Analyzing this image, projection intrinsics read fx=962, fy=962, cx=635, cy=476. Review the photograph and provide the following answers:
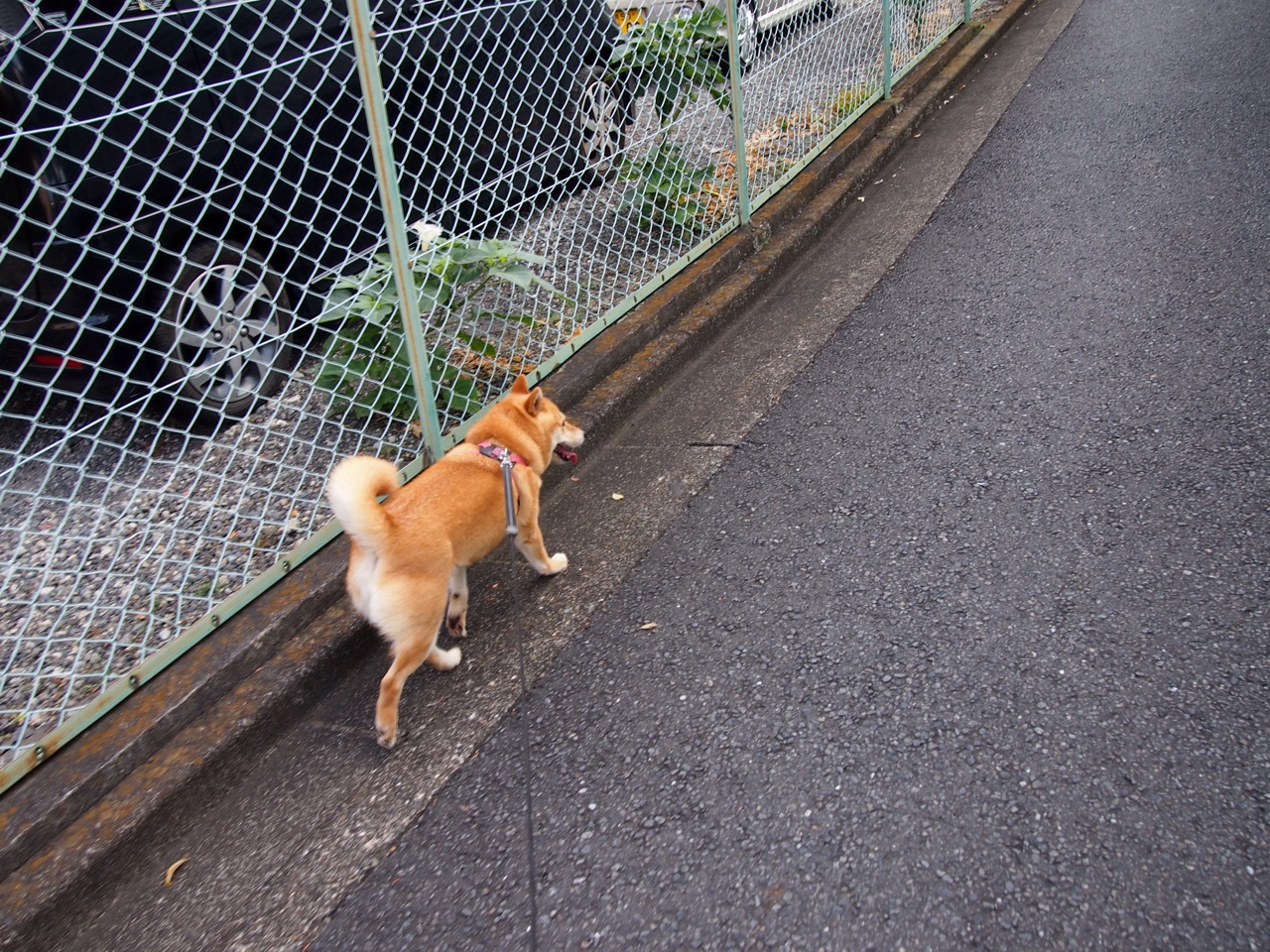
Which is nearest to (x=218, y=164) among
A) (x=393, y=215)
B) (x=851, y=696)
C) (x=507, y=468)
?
(x=393, y=215)

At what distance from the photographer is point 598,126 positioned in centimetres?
433

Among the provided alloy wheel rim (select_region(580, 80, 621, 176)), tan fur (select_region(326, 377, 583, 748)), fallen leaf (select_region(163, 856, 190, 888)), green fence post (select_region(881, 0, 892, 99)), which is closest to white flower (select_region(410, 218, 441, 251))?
tan fur (select_region(326, 377, 583, 748))

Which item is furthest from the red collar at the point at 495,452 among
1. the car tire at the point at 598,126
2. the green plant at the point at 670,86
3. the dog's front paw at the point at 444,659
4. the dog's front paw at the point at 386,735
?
the green plant at the point at 670,86

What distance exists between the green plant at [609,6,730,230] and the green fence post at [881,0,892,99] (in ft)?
7.00

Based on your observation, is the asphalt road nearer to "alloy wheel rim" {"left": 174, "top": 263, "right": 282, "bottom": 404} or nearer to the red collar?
the red collar

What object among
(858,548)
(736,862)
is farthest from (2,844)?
(858,548)

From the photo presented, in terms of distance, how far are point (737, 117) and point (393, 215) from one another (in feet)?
7.89

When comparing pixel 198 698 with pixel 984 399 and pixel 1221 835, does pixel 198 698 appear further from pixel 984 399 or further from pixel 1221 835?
pixel 984 399

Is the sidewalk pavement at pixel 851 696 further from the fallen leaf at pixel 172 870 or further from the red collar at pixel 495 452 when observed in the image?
the red collar at pixel 495 452

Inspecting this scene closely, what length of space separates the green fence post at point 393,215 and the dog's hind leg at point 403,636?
36.7 inches

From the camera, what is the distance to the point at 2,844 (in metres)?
2.05

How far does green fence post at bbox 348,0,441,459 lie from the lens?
277 cm

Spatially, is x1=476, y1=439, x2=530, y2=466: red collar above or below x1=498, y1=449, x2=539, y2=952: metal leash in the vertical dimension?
above

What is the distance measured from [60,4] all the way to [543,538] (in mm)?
2580
